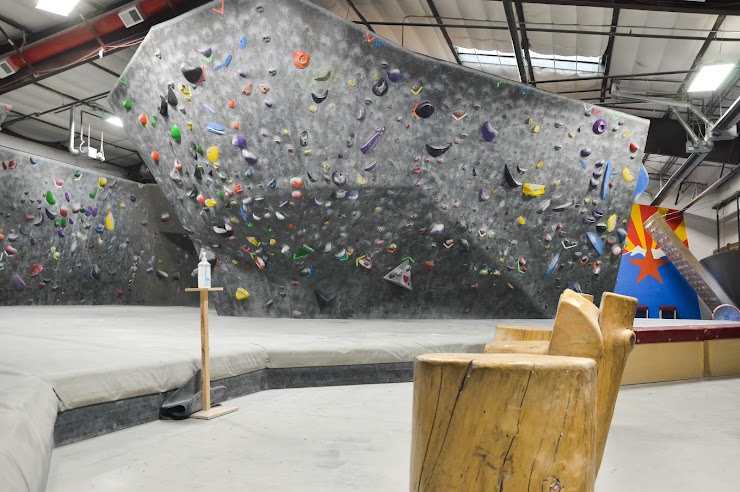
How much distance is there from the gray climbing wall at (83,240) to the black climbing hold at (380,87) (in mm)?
5204

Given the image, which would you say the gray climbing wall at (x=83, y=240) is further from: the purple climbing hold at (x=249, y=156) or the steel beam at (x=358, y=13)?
the steel beam at (x=358, y=13)

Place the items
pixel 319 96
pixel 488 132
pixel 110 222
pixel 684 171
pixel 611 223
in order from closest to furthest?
pixel 319 96
pixel 488 132
pixel 611 223
pixel 110 222
pixel 684 171

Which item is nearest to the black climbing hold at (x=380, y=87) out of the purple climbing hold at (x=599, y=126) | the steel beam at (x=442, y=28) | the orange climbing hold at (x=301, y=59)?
the orange climbing hold at (x=301, y=59)

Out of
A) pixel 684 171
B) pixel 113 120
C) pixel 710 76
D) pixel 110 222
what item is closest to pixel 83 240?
pixel 110 222

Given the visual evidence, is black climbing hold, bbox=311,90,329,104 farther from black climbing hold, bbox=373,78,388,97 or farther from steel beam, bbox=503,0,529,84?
steel beam, bbox=503,0,529,84

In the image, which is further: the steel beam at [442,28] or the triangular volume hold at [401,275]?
the steel beam at [442,28]

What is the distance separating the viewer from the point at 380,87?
532 cm

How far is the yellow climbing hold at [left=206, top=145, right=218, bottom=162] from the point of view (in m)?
5.67

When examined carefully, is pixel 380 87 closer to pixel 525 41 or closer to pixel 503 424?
pixel 525 41

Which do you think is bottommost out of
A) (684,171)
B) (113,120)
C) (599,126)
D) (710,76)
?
(599,126)

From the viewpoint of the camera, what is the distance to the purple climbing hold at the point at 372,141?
5.45 meters

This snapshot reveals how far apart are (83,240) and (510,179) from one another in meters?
6.17

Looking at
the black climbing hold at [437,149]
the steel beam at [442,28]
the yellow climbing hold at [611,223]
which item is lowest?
the yellow climbing hold at [611,223]

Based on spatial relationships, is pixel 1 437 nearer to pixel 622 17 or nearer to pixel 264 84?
pixel 264 84
